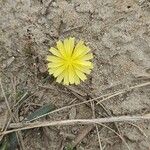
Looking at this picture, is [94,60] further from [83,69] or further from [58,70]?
[58,70]

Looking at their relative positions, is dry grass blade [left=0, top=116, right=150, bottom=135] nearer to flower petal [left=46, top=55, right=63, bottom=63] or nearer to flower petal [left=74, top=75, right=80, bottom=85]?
flower petal [left=74, top=75, right=80, bottom=85]

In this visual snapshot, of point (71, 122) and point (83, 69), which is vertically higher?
point (83, 69)

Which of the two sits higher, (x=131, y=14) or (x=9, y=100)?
(x=131, y=14)

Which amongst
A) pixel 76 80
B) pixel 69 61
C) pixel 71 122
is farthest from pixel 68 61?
pixel 71 122

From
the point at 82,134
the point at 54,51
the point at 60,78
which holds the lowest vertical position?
the point at 82,134

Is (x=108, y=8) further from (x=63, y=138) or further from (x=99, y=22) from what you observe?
(x=63, y=138)

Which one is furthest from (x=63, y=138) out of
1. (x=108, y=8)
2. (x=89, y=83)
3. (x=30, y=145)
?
(x=108, y=8)

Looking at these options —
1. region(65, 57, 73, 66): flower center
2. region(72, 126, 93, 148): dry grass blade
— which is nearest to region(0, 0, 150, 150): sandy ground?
region(72, 126, 93, 148): dry grass blade

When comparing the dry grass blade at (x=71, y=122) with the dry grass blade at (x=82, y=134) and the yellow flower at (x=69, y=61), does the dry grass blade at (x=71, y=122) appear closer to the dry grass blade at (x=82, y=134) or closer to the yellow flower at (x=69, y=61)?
the dry grass blade at (x=82, y=134)
